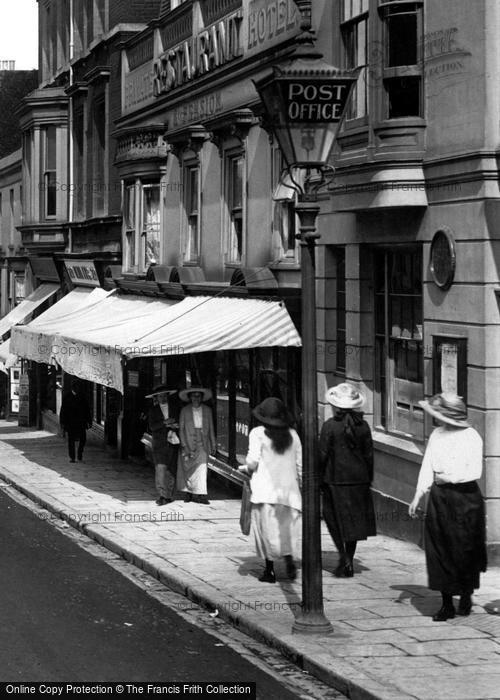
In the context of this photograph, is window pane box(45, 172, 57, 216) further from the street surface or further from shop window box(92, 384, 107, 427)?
Result: the street surface

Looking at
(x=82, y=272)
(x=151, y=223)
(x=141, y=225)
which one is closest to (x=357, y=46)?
(x=151, y=223)

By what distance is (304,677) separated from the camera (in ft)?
30.0

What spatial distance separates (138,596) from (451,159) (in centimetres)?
532

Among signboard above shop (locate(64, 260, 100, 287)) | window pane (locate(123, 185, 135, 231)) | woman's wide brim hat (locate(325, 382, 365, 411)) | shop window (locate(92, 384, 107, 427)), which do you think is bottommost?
shop window (locate(92, 384, 107, 427))

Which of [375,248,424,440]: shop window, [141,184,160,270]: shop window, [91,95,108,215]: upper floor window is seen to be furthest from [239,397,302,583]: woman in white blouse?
[91,95,108,215]: upper floor window

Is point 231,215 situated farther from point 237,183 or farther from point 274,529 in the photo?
point 274,529

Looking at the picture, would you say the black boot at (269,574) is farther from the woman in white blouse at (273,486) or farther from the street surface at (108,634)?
the street surface at (108,634)

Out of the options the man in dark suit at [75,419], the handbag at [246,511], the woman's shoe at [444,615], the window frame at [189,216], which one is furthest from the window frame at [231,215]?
the woman's shoe at [444,615]

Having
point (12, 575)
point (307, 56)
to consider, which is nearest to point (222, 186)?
point (12, 575)

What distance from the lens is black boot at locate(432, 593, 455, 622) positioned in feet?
34.2

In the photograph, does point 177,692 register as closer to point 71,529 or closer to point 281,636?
point 281,636

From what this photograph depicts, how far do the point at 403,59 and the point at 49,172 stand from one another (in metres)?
20.6

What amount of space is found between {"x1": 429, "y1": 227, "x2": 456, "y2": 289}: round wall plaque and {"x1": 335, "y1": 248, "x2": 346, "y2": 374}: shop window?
2864 millimetres

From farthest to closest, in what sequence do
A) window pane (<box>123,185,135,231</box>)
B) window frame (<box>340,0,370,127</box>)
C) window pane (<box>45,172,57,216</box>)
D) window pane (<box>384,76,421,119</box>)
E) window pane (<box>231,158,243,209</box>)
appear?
window pane (<box>45,172,57,216</box>) → window pane (<box>123,185,135,231</box>) → window pane (<box>231,158,243,209</box>) → window frame (<box>340,0,370,127</box>) → window pane (<box>384,76,421,119</box>)
